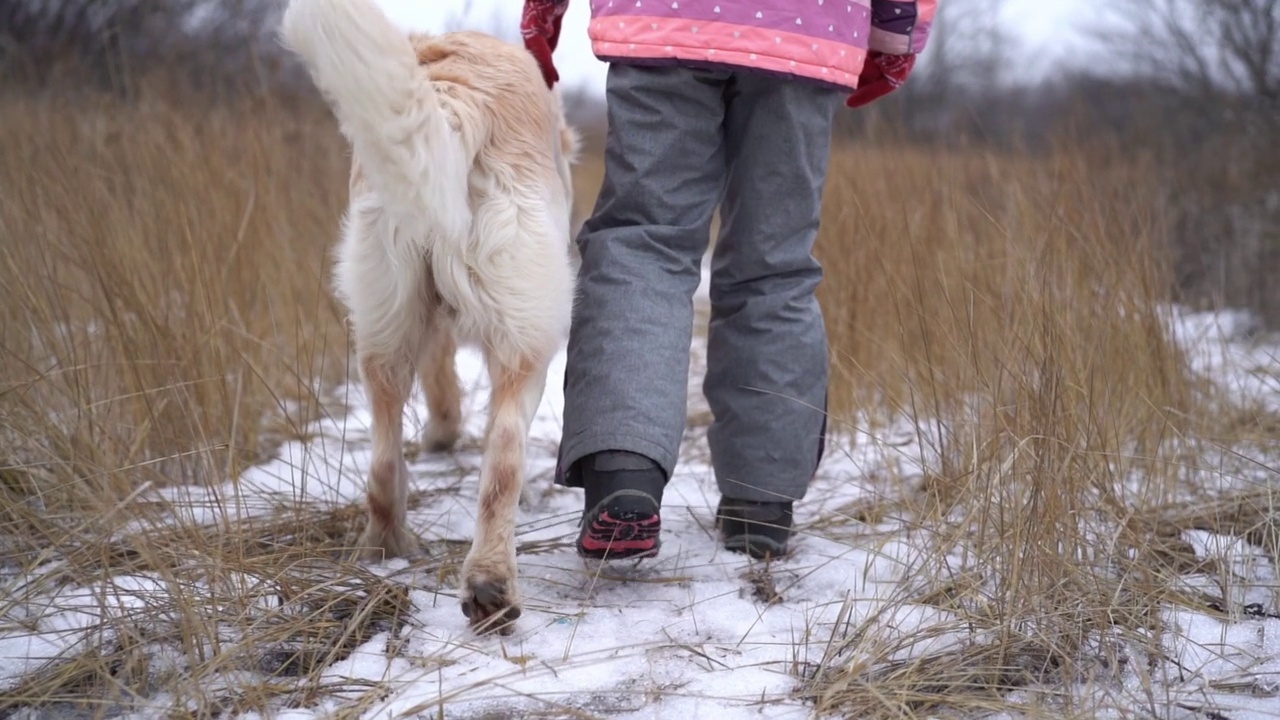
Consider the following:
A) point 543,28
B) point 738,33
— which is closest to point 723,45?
point 738,33

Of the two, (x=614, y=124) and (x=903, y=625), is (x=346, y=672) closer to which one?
(x=903, y=625)

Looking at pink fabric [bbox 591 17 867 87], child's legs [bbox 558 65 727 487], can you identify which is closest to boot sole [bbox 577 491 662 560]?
child's legs [bbox 558 65 727 487]

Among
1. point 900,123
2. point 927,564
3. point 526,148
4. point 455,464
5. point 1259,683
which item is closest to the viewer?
point 1259,683

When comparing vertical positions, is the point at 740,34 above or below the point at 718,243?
above

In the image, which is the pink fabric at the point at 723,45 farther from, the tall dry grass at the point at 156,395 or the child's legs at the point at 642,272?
the tall dry grass at the point at 156,395

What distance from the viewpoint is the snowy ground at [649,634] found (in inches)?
55.1

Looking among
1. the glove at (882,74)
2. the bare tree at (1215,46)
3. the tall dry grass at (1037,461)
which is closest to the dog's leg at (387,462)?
the tall dry grass at (1037,461)

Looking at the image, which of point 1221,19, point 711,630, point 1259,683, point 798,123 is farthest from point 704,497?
point 1221,19

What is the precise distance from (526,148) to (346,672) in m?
1.01

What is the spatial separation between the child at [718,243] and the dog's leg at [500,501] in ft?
0.50

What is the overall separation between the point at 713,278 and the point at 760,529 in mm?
589

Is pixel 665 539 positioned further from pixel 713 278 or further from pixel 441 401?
pixel 441 401

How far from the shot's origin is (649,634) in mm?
1662

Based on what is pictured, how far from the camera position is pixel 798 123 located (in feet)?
6.30
